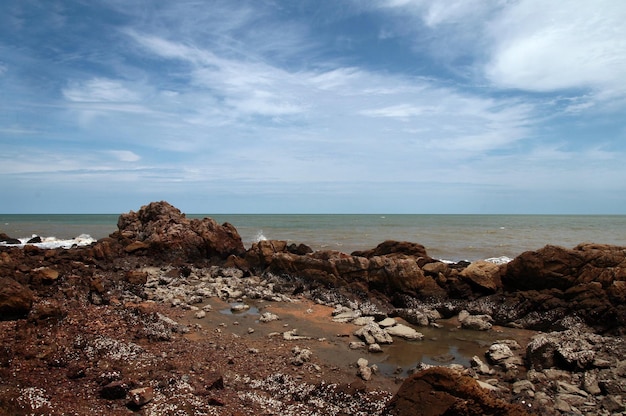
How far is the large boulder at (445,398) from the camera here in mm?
5926

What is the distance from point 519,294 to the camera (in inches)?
545

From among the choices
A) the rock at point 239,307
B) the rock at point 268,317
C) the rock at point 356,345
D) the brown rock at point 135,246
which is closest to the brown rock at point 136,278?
the rock at point 239,307

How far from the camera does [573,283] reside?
13438 mm

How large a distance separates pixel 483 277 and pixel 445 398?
9680mm

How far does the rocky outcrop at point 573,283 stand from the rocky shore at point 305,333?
0.15ft

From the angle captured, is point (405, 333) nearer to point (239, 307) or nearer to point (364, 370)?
point (364, 370)

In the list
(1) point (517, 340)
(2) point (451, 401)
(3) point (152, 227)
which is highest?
(3) point (152, 227)

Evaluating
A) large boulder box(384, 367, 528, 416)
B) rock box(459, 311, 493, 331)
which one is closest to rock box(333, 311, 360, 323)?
rock box(459, 311, 493, 331)

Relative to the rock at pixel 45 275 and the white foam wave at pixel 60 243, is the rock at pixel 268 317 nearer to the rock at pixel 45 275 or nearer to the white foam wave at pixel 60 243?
the rock at pixel 45 275

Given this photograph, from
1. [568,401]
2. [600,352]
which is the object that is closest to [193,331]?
[568,401]

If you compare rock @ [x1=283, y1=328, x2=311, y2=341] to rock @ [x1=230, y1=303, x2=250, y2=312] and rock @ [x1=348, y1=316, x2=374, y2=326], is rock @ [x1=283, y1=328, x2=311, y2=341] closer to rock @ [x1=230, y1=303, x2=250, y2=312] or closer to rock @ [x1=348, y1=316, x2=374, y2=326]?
rock @ [x1=348, y1=316, x2=374, y2=326]

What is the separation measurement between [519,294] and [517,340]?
2.79 metres

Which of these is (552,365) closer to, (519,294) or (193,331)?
(519,294)

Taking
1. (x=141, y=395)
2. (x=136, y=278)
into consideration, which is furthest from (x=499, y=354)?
(x=136, y=278)
